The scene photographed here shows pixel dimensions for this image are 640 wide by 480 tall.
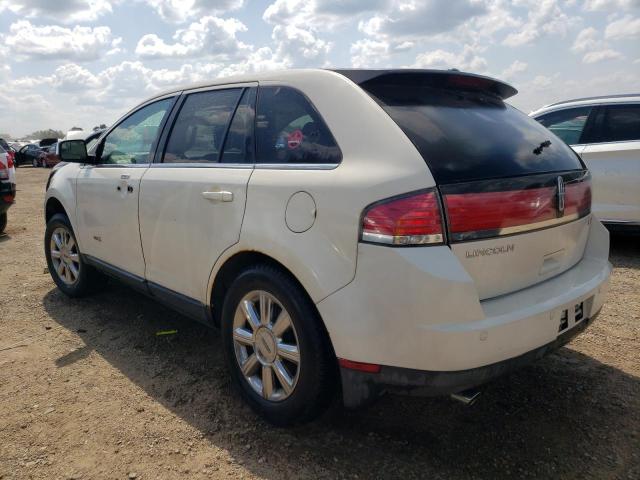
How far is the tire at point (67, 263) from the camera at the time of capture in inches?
177

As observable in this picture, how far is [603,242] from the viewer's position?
2.79 m

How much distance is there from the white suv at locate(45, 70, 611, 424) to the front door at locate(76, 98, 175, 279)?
40 cm

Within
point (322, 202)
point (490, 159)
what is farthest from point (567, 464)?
point (322, 202)

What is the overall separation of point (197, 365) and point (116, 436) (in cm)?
80

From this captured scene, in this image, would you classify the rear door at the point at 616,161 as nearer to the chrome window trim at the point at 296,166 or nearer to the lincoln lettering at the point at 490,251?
the lincoln lettering at the point at 490,251

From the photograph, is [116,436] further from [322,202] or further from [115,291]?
[115,291]

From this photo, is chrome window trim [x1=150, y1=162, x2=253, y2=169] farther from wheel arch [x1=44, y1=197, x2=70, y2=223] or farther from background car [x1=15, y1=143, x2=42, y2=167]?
background car [x1=15, y1=143, x2=42, y2=167]

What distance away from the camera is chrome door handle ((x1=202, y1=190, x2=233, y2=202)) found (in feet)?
8.82

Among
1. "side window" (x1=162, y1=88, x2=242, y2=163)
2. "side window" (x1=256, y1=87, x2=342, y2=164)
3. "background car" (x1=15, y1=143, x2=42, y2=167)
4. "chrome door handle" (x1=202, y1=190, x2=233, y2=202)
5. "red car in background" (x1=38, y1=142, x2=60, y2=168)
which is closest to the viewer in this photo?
"side window" (x1=256, y1=87, x2=342, y2=164)

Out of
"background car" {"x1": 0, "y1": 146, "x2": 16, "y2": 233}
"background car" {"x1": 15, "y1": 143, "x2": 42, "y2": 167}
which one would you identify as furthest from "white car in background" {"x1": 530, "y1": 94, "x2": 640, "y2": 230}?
"background car" {"x1": 15, "y1": 143, "x2": 42, "y2": 167}

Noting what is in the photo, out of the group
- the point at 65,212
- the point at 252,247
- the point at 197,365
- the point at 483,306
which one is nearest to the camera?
the point at 483,306

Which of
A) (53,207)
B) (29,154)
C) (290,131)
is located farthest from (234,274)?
(29,154)

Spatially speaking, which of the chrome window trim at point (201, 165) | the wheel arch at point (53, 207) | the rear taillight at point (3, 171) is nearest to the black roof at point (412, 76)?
the chrome window trim at point (201, 165)

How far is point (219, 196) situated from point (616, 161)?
15.2 ft
